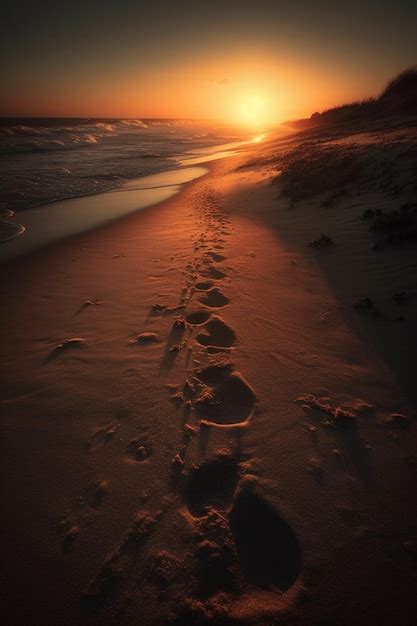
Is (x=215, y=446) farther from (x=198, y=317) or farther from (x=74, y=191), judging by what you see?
(x=74, y=191)

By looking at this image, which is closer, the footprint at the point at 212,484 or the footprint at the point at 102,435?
the footprint at the point at 212,484

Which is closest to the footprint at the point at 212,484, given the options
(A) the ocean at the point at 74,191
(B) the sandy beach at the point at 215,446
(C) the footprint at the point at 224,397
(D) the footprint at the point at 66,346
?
(B) the sandy beach at the point at 215,446

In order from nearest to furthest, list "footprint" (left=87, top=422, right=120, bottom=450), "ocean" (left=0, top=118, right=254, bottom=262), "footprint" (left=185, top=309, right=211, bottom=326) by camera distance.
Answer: "footprint" (left=87, top=422, right=120, bottom=450), "footprint" (left=185, top=309, right=211, bottom=326), "ocean" (left=0, top=118, right=254, bottom=262)

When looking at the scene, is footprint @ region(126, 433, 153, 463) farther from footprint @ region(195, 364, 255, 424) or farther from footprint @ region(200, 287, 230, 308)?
footprint @ region(200, 287, 230, 308)

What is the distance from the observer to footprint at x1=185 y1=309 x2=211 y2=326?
3.64m

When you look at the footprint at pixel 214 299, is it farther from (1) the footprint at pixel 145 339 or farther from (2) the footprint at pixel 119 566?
(2) the footprint at pixel 119 566

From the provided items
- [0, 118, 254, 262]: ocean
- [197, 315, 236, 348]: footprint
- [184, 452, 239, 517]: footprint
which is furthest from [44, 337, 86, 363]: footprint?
[0, 118, 254, 262]: ocean

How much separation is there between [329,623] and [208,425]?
1.28m

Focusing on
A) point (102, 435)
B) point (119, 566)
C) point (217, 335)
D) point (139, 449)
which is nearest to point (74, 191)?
point (217, 335)

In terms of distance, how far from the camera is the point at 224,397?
2656mm

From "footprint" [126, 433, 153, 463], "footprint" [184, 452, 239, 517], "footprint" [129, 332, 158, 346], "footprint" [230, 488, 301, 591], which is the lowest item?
"footprint" [230, 488, 301, 591]

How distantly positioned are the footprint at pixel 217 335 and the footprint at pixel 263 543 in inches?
62.7

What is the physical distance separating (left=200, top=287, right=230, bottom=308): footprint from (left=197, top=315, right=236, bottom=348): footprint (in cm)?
36

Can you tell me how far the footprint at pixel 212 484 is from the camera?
1.92m
